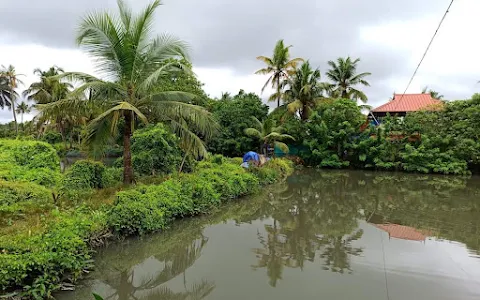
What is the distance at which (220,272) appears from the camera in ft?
17.4

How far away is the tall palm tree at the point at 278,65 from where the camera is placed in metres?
23.6

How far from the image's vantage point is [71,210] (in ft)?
20.2

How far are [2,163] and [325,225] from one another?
8418 millimetres

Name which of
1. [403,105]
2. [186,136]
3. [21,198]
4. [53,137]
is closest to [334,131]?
[403,105]

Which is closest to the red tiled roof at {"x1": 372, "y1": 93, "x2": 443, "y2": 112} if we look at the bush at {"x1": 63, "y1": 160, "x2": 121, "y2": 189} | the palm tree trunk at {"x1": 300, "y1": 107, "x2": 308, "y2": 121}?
the palm tree trunk at {"x1": 300, "y1": 107, "x2": 308, "y2": 121}

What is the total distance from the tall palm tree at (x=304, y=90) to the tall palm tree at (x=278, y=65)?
54 cm

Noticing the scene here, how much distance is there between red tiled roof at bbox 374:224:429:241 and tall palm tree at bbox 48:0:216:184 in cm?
498

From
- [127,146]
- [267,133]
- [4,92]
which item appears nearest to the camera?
[127,146]

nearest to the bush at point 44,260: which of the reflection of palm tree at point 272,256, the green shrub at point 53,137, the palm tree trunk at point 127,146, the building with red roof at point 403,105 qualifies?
the reflection of palm tree at point 272,256

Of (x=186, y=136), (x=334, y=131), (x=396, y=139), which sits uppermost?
(x=334, y=131)

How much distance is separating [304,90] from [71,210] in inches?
731

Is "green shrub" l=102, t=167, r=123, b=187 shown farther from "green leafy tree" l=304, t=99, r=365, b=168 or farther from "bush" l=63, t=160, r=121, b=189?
"green leafy tree" l=304, t=99, r=365, b=168

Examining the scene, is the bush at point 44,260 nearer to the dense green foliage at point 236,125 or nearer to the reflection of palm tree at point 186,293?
the reflection of palm tree at point 186,293

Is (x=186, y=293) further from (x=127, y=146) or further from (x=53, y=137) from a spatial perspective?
(x=53, y=137)
